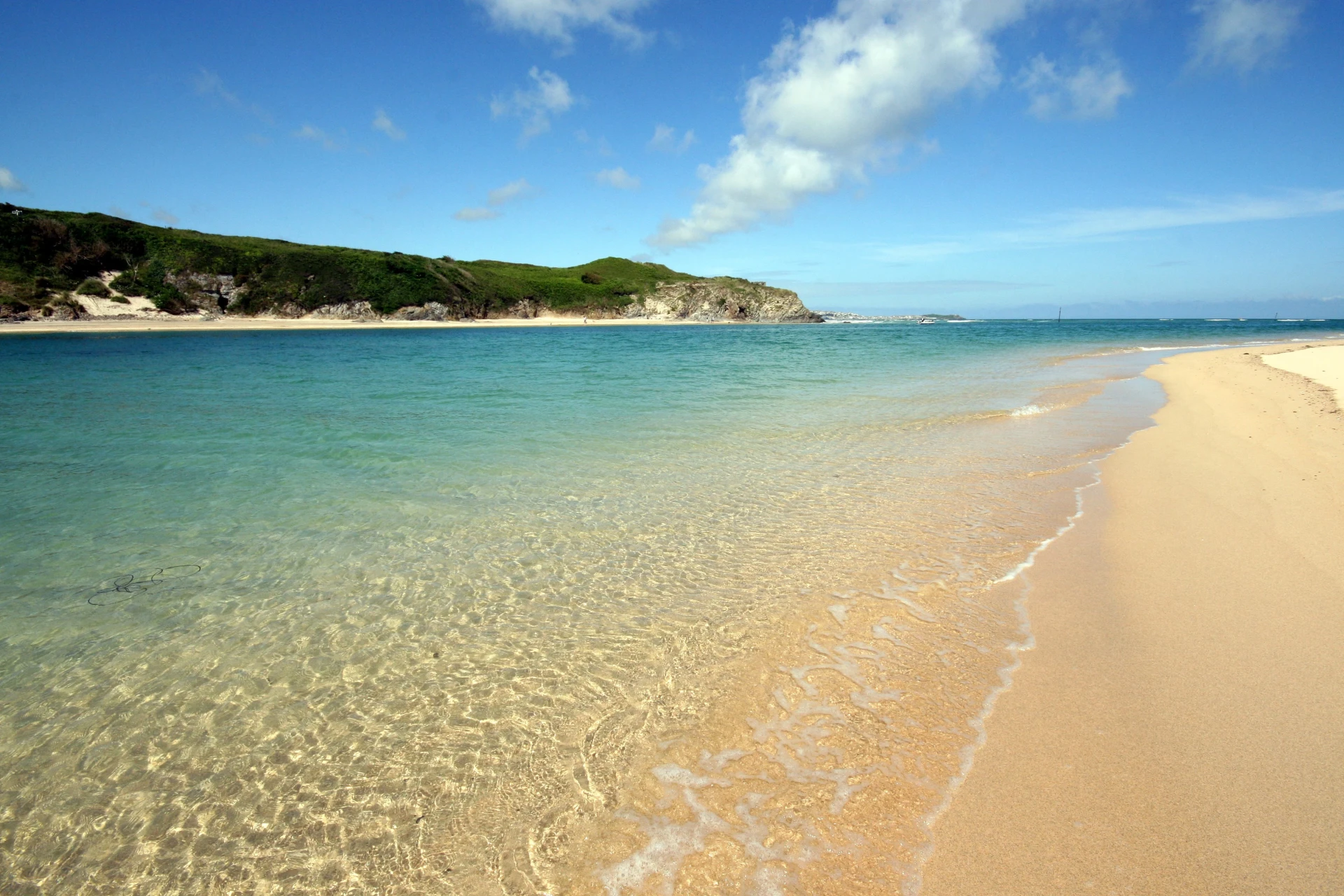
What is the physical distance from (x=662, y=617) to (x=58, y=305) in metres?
75.9

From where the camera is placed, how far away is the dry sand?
253cm

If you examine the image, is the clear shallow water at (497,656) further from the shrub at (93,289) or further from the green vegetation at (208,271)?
the green vegetation at (208,271)

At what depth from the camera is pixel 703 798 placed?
2.98 m

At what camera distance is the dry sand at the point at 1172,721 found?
2525mm

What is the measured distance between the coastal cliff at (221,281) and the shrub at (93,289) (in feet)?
0.26

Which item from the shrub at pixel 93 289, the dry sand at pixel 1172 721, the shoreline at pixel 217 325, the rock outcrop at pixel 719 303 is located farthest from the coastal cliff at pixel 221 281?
the dry sand at pixel 1172 721

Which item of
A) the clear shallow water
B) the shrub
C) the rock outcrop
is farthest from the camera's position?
the rock outcrop

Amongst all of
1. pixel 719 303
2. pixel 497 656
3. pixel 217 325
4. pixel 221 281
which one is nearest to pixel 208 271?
pixel 221 281

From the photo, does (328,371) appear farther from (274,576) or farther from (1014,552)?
(1014,552)

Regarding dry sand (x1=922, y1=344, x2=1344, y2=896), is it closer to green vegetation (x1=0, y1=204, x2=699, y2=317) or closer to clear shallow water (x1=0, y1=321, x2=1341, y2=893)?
clear shallow water (x1=0, y1=321, x2=1341, y2=893)

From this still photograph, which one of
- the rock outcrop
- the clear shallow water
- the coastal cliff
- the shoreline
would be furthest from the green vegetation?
the clear shallow water

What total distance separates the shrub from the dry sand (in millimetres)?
81463

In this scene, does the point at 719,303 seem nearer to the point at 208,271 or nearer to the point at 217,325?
the point at 208,271

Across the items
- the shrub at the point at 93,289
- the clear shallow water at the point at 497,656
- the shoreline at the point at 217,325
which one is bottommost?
the clear shallow water at the point at 497,656
